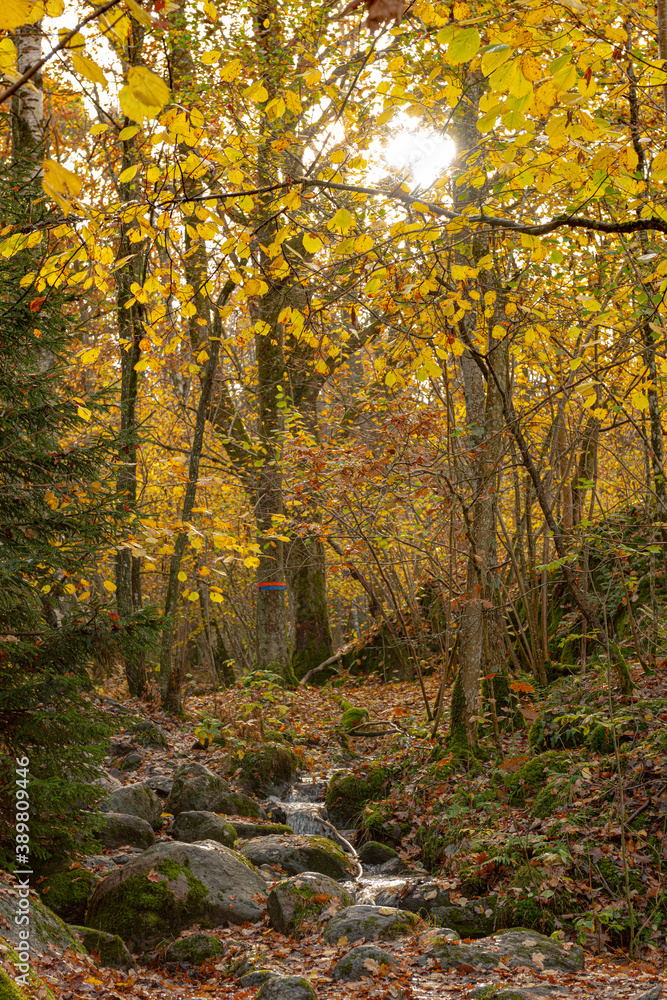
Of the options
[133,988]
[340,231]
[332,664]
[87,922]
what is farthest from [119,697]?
[340,231]

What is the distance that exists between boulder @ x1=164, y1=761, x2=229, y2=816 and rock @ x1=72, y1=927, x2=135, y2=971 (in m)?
2.96

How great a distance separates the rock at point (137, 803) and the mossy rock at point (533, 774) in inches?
149

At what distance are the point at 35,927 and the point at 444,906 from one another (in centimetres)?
339

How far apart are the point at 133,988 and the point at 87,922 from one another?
1.37m

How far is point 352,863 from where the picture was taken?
7.36 m

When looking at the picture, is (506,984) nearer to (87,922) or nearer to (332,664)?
(87,922)

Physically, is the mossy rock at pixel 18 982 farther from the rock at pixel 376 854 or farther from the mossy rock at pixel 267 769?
the mossy rock at pixel 267 769

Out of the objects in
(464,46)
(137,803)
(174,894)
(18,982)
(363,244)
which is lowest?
(174,894)

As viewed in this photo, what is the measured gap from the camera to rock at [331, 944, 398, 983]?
14.8ft

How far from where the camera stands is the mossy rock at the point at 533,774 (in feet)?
22.1

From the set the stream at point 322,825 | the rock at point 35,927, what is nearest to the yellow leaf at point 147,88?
the rock at point 35,927

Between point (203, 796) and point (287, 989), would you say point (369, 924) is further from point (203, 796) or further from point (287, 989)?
point (203, 796)

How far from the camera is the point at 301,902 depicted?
570cm

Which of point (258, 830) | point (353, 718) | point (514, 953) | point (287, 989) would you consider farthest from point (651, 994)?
point (353, 718)
